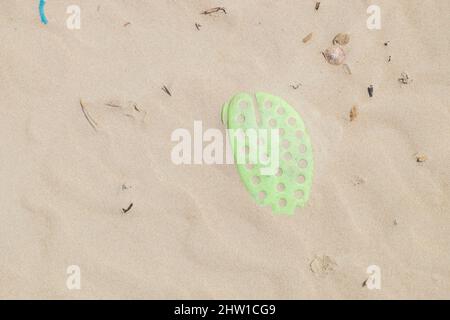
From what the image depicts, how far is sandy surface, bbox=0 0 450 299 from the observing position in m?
2.66

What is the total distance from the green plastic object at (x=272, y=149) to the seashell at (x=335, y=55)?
1.04ft

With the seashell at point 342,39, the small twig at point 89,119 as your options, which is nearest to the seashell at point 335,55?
the seashell at point 342,39

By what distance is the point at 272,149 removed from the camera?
2734 millimetres

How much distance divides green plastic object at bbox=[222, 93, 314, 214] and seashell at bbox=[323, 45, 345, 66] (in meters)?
0.32

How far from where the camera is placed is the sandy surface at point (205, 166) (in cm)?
266

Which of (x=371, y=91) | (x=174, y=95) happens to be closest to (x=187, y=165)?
(x=174, y=95)

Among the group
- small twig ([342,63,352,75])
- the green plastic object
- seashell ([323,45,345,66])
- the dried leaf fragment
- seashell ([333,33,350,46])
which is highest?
seashell ([333,33,350,46])

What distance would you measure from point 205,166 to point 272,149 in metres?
0.34

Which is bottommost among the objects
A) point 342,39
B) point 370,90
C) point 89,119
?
point 89,119

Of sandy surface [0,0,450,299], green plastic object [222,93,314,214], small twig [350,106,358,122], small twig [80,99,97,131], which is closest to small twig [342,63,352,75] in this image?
sandy surface [0,0,450,299]

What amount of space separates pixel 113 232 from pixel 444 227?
162cm

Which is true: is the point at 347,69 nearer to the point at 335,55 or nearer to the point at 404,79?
the point at 335,55

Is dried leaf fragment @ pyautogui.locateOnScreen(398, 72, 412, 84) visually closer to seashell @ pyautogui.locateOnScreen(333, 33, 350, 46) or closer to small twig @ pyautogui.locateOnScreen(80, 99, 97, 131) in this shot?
seashell @ pyautogui.locateOnScreen(333, 33, 350, 46)

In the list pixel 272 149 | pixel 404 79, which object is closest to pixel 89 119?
pixel 272 149
